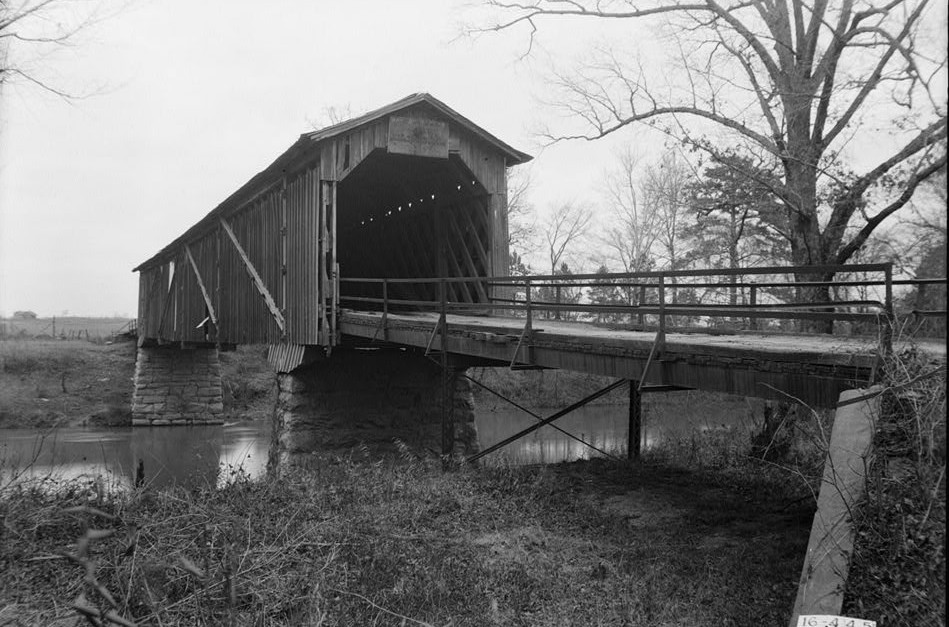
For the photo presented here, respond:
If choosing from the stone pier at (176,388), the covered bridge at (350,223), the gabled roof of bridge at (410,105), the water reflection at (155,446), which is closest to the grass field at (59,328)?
the stone pier at (176,388)

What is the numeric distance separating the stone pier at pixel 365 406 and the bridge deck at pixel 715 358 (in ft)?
14.6

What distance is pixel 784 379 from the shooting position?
5828mm

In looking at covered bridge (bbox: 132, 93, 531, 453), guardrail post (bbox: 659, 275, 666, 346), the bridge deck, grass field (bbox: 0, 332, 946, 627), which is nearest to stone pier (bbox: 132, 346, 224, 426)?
covered bridge (bbox: 132, 93, 531, 453)

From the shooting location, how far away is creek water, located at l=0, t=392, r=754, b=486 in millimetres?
17578

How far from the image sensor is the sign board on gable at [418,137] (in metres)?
12.6

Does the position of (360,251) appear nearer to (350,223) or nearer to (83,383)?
(350,223)

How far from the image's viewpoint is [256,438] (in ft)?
75.5

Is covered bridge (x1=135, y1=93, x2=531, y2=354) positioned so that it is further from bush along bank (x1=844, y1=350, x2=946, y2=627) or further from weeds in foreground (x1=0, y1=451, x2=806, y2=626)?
bush along bank (x1=844, y1=350, x2=946, y2=627)

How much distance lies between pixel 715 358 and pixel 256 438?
62.1 feet

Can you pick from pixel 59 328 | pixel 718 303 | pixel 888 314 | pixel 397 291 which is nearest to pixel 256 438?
pixel 397 291

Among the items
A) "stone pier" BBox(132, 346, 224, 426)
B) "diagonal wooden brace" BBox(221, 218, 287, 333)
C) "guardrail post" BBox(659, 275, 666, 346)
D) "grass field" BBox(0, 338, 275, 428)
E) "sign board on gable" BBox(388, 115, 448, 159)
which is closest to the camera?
"guardrail post" BBox(659, 275, 666, 346)

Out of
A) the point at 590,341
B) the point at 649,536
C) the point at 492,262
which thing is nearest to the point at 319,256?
the point at 492,262

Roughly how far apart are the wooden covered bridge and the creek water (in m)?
3.11

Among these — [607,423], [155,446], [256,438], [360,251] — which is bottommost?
[155,446]
